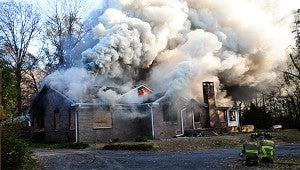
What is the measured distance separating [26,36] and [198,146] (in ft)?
89.6

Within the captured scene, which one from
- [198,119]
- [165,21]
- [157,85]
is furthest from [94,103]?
[198,119]

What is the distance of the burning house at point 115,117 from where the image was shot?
1139 inches

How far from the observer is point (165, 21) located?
31.5m

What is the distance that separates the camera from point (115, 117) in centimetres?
3008

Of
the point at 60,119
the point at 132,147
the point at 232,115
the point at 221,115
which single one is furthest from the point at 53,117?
the point at 232,115

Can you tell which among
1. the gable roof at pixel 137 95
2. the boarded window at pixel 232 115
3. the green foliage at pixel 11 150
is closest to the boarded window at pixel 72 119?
the gable roof at pixel 137 95

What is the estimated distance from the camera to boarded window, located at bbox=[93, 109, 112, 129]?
1154 inches

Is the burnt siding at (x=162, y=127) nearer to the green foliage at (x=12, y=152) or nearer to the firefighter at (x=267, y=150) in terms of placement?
the firefighter at (x=267, y=150)

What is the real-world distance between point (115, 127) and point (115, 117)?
75cm

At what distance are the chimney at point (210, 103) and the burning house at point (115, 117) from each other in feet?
3.91

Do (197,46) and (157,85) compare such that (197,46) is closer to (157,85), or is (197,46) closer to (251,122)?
(157,85)

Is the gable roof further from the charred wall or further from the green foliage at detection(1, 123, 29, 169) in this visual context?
the green foliage at detection(1, 123, 29, 169)

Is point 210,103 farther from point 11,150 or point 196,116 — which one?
point 11,150

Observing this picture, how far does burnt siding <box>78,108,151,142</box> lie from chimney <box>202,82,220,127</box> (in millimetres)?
7719
